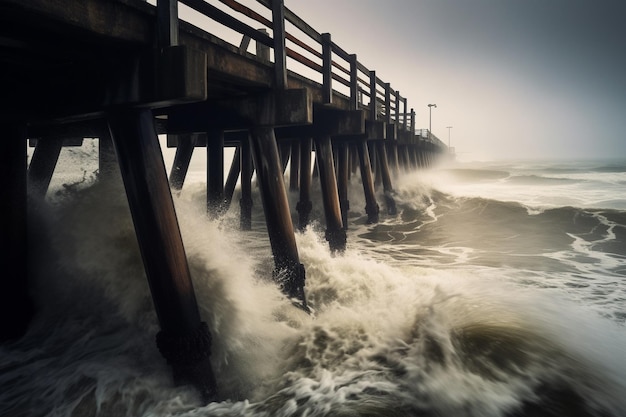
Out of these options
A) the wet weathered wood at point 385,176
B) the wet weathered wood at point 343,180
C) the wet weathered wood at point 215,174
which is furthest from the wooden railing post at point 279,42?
the wet weathered wood at point 385,176

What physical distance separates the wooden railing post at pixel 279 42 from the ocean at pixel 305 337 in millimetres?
2140

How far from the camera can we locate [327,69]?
6754 millimetres

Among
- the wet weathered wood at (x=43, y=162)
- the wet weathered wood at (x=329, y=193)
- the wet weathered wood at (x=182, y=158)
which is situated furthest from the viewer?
the wet weathered wood at (x=182, y=158)

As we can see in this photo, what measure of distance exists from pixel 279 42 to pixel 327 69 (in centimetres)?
206

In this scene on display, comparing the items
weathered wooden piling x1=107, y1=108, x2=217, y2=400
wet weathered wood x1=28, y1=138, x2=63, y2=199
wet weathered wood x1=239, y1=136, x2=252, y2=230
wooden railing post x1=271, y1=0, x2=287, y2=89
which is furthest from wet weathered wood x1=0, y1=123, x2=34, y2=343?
wet weathered wood x1=239, y1=136, x2=252, y2=230

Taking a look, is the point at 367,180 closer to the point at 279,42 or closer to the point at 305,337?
the point at 279,42

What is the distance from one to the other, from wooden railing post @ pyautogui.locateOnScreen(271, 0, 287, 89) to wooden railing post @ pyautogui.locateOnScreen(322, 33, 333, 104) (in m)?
1.92

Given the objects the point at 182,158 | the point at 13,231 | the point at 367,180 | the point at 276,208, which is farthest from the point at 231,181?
the point at 13,231

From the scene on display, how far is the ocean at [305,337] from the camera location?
10.2ft

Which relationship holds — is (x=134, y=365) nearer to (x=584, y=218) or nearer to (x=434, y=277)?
(x=434, y=277)

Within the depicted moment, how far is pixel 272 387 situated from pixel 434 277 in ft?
12.5

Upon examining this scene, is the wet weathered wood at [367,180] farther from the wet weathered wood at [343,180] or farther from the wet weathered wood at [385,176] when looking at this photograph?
the wet weathered wood at [385,176]

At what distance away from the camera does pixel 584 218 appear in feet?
43.8

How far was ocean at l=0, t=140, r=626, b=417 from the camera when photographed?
123 inches
